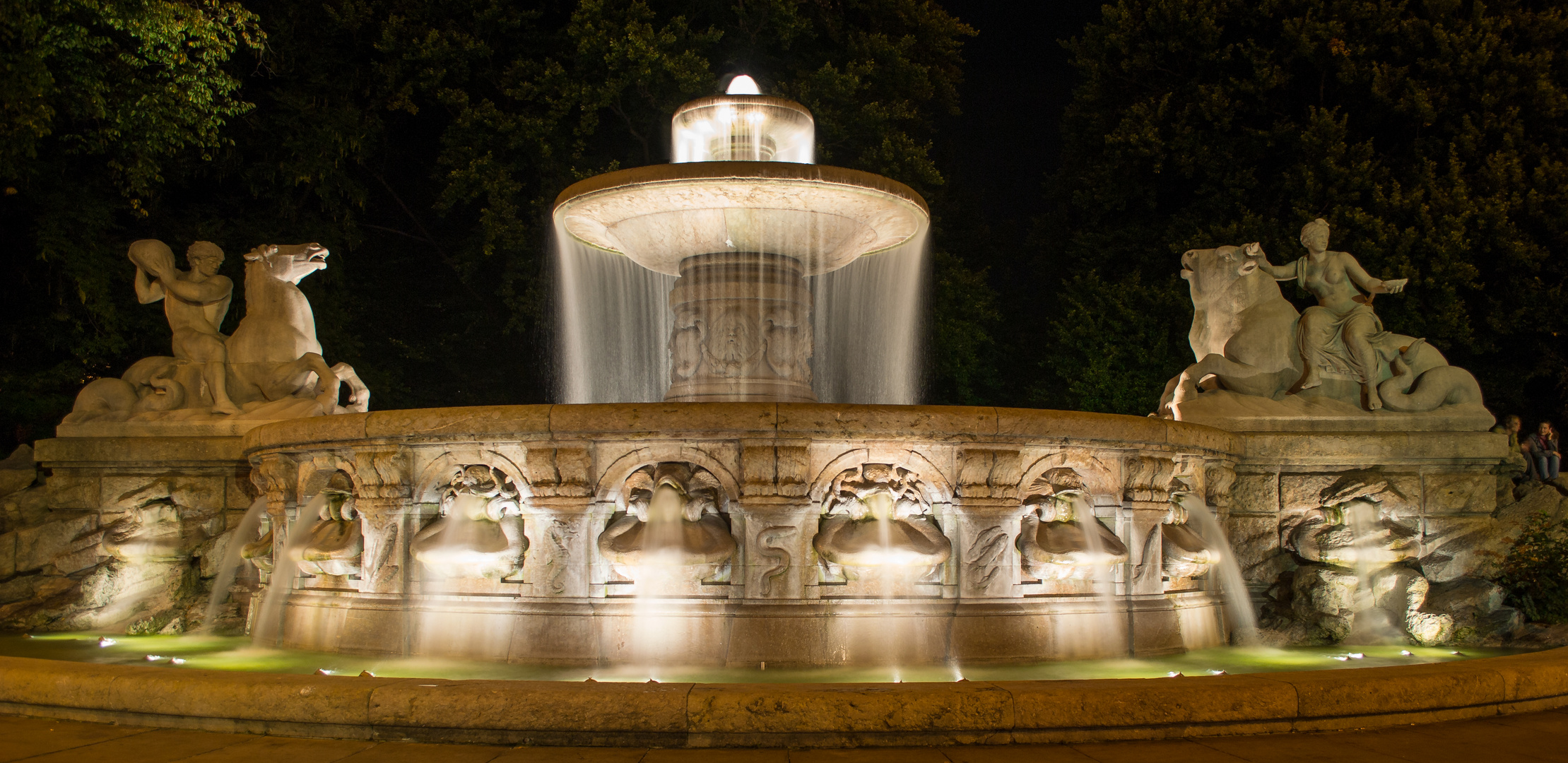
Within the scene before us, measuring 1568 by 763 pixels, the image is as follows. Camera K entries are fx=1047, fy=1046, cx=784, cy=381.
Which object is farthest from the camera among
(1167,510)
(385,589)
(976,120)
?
(976,120)

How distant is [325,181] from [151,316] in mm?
3936

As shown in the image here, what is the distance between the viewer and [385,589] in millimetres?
6688

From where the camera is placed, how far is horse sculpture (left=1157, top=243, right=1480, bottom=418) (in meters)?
9.73

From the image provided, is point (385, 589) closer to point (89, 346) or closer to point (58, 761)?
point (58, 761)

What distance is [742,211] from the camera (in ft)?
29.1

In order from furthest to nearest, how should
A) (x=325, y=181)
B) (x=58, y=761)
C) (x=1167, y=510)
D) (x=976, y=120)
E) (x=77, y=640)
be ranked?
1. (x=976, y=120)
2. (x=325, y=181)
3. (x=77, y=640)
4. (x=1167, y=510)
5. (x=58, y=761)

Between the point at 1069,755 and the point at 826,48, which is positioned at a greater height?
the point at 826,48

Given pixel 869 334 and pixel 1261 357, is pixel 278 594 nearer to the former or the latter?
pixel 1261 357

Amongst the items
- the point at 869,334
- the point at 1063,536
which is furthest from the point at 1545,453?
the point at 1063,536

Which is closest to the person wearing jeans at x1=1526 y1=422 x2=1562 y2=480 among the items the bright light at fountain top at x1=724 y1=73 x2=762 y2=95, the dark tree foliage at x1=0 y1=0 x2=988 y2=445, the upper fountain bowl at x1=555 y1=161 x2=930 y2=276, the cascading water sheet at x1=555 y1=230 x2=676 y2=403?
the dark tree foliage at x1=0 y1=0 x2=988 y2=445

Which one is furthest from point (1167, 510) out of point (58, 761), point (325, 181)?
point (325, 181)

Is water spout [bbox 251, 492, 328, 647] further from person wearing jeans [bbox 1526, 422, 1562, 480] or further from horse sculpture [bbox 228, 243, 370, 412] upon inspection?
person wearing jeans [bbox 1526, 422, 1562, 480]

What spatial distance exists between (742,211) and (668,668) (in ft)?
14.0

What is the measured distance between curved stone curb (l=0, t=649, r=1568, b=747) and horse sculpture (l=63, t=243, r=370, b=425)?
19.8 feet
